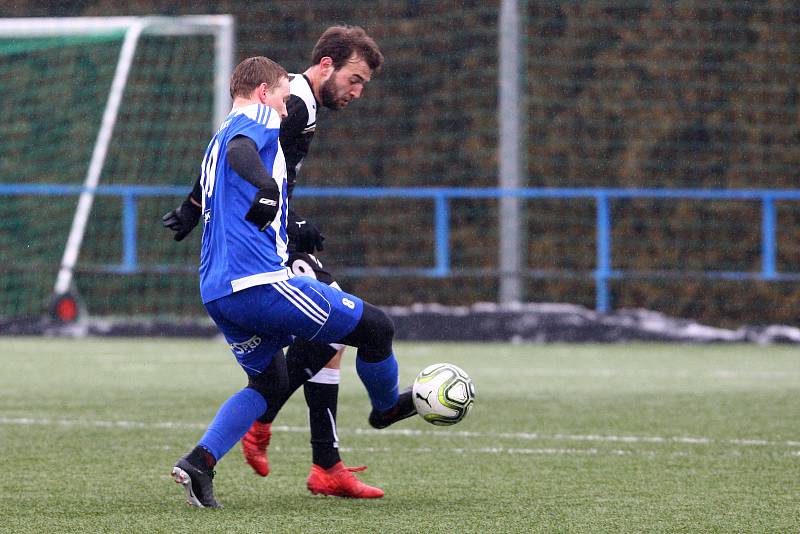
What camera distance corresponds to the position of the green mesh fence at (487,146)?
A: 15.8m

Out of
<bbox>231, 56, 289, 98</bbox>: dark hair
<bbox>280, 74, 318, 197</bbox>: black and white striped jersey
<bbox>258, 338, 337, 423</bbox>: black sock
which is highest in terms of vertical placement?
<bbox>231, 56, 289, 98</bbox>: dark hair

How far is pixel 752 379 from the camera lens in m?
9.70

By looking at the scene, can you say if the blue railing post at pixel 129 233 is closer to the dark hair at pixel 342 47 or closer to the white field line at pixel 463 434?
the white field line at pixel 463 434

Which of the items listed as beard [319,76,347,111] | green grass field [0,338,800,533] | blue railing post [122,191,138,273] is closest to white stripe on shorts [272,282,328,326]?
green grass field [0,338,800,533]

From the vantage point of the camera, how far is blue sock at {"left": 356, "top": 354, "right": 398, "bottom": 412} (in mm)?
5285

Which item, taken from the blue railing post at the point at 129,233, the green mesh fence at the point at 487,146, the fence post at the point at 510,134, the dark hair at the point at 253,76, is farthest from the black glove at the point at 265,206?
the green mesh fence at the point at 487,146

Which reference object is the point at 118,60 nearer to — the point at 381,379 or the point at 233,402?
the point at 381,379

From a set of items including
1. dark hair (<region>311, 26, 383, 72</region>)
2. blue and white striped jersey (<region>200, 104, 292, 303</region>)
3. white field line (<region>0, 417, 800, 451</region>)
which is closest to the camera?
blue and white striped jersey (<region>200, 104, 292, 303</region>)

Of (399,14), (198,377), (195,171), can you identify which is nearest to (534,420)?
(198,377)

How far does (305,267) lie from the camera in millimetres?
5539

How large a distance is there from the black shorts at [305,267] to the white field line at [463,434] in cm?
130

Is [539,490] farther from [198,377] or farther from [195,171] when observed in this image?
[195,171]

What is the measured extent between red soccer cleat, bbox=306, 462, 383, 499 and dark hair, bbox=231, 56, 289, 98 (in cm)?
120

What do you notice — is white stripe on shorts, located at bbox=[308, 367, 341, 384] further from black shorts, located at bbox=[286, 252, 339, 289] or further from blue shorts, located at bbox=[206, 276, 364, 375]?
blue shorts, located at bbox=[206, 276, 364, 375]
